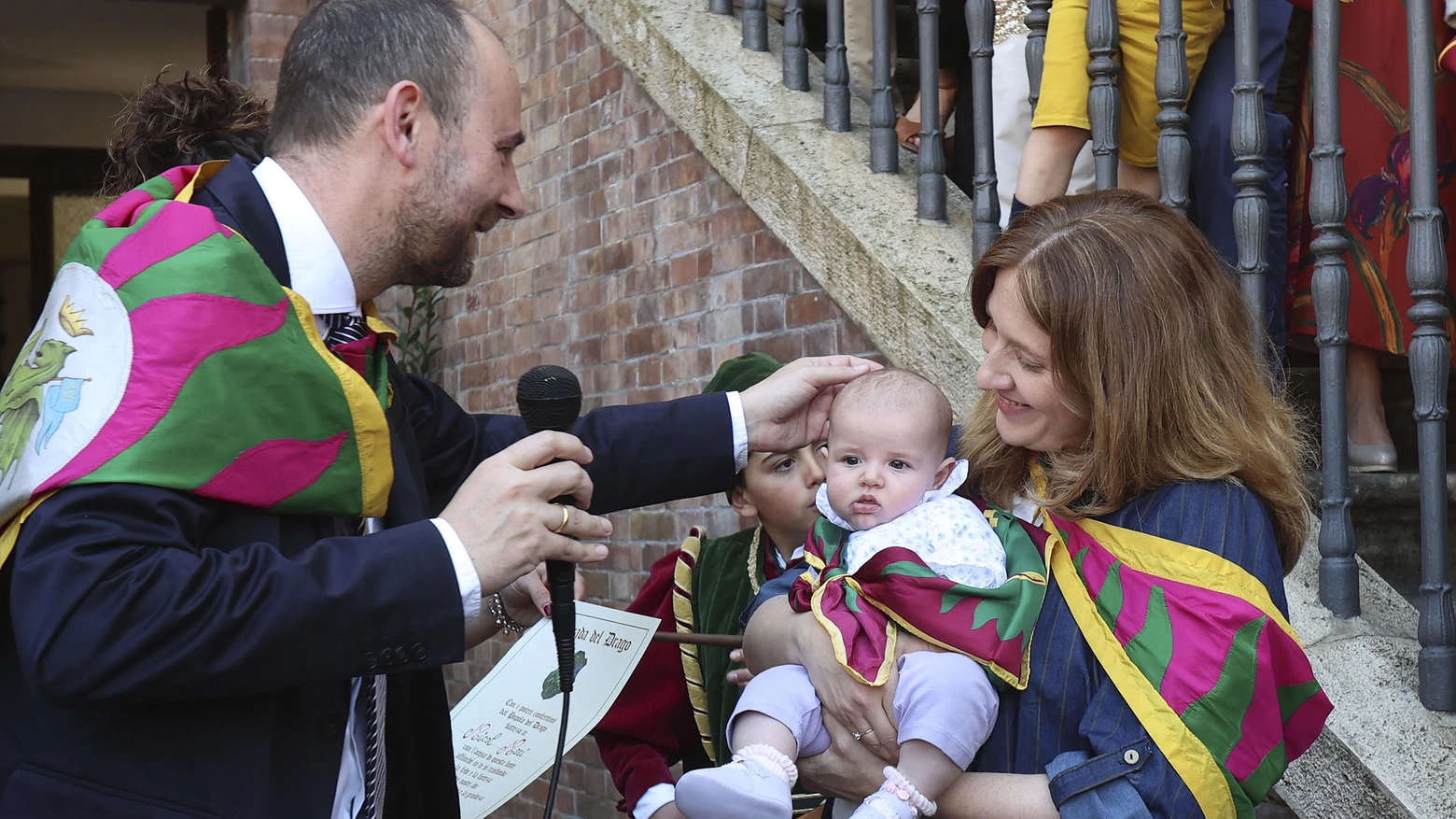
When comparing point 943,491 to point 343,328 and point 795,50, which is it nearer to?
point 343,328

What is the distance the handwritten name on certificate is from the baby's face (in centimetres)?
44

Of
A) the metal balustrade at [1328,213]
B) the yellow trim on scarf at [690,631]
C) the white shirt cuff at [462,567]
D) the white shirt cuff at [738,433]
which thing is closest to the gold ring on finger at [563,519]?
the white shirt cuff at [462,567]

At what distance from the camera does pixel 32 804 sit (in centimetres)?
170

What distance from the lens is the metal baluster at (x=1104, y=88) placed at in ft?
8.91

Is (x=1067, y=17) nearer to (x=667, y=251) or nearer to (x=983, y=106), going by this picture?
(x=983, y=106)

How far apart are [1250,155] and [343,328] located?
165 cm

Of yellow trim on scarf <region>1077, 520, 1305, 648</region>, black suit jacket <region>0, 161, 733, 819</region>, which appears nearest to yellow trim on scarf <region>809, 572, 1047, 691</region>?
yellow trim on scarf <region>1077, 520, 1305, 648</region>

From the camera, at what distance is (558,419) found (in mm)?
1911

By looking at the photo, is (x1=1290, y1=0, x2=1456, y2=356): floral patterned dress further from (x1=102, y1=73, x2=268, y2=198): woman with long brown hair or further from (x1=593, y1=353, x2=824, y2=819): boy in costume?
(x1=102, y1=73, x2=268, y2=198): woman with long brown hair

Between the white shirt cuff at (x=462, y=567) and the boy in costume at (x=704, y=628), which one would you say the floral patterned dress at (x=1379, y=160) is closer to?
the boy in costume at (x=704, y=628)

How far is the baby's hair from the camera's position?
2199mm

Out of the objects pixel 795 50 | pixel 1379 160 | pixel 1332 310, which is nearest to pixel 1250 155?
pixel 1332 310

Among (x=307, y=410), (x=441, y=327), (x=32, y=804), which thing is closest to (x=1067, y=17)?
(x=307, y=410)

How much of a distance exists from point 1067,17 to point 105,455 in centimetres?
203
